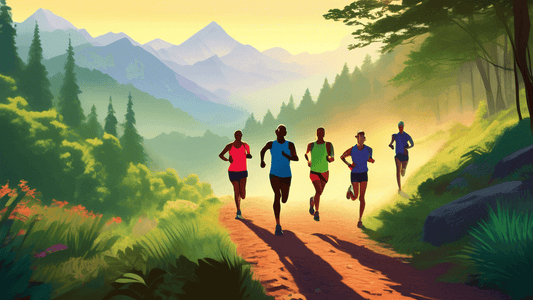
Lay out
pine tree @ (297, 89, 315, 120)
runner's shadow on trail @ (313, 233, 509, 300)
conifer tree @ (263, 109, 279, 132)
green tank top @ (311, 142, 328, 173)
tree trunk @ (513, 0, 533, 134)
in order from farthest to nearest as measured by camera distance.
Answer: conifer tree @ (263, 109, 279, 132), pine tree @ (297, 89, 315, 120), tree trunk @ (513, 0, 533, 134), green tank top @ (311, 142, 328, 173), runner's shadow on trail @ (313, 233, 509, 300)

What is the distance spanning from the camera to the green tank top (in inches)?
379

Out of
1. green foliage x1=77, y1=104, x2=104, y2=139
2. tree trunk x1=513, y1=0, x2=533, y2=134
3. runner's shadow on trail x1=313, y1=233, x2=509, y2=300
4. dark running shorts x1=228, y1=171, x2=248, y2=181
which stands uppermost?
green foliage x1=77, y1=104, x2=104, y2=139

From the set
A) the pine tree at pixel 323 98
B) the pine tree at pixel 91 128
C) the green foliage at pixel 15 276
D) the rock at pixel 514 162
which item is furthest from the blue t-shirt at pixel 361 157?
the pine tree at pixel 323 98

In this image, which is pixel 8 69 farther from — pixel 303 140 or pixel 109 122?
pixel 303 140

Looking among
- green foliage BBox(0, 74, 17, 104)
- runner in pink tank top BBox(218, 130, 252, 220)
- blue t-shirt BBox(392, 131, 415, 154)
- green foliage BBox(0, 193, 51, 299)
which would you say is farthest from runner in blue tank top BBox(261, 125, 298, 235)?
green foliage BBox(0, 74, 17, 104)

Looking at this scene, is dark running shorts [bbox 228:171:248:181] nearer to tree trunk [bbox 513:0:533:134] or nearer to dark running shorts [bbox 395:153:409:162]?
dark running shorts [bbox 395:153:409:162]

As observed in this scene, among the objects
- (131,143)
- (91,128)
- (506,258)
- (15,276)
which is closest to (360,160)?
(506,258)

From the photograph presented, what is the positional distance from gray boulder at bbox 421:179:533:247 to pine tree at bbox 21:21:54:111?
2486 inches

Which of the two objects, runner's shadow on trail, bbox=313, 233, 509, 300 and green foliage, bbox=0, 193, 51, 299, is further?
runner's shadow on trail, bbox=313, 233, 509, 300

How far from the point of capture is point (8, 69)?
5569 cm

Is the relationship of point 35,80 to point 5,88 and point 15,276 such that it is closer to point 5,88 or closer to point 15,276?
point 5,88

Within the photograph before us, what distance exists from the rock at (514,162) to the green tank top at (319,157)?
524 cm

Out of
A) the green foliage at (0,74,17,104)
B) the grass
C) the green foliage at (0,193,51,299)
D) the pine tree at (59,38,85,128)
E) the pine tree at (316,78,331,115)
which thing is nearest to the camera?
the green foliage at (0,193,51,299)

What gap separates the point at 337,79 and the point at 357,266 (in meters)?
92.8
